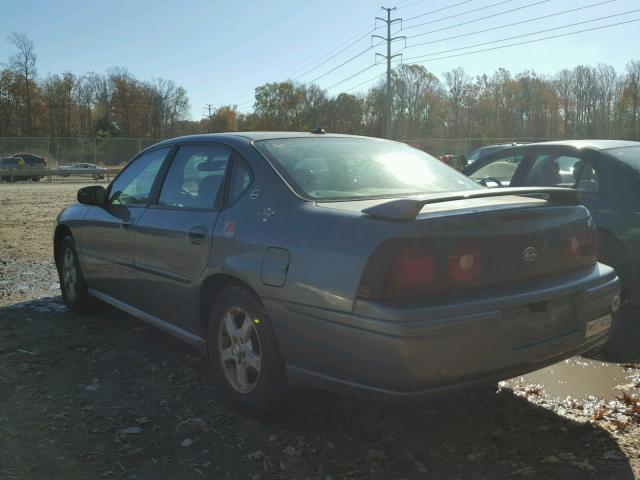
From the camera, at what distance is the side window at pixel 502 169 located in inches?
254

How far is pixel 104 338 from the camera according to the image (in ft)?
16.3

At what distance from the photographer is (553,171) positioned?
234 inches

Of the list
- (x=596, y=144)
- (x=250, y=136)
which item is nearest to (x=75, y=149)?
(x=596, y=144)

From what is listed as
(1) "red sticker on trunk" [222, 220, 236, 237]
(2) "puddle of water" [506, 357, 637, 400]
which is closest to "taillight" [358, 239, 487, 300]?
(1) "red sticker on trunk" [222, 220, 236, 237]

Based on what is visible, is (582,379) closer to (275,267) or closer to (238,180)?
(275,267)

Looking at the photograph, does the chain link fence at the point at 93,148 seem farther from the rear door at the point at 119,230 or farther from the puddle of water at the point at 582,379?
the puddle of water at the point at 582,379

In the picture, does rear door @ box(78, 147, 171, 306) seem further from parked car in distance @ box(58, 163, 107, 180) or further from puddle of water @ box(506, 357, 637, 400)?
parked car in distance @ box(58, 163, 107, 180)

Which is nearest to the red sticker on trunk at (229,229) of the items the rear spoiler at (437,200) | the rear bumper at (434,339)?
the rear bumper at (434,339)

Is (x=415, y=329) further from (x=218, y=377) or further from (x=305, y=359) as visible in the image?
(x=218, y=377)

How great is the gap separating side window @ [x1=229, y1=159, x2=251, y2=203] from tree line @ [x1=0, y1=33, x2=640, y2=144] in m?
75.9

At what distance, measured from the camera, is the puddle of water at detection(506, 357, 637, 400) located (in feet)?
12.5

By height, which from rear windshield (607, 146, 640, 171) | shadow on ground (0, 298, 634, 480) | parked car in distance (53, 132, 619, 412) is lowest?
shadow on ground (0, 298, 634, 480)

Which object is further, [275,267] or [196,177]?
[196,177]

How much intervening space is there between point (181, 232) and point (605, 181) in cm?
368
